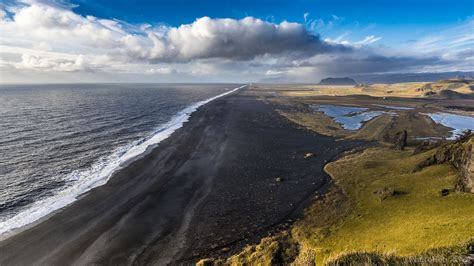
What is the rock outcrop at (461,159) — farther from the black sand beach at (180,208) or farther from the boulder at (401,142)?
the boulder at (401,142)

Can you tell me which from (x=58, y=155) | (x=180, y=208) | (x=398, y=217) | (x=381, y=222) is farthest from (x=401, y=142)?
(x=58, y=155)

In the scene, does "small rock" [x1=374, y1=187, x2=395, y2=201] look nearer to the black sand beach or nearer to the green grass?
the green grass

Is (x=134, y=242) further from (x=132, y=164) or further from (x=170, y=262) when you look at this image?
(x=132, y=164)

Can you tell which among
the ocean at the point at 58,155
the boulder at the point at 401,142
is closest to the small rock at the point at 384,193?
the boulder at the point at 401,142

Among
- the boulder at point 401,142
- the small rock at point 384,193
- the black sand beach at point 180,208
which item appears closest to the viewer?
the black sand beach at point 180,208

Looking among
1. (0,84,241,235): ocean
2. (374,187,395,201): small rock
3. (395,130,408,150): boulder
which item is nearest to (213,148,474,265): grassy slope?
(374,187,395,201): small rock

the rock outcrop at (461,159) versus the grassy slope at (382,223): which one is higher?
the rock outcrop at (461,159)

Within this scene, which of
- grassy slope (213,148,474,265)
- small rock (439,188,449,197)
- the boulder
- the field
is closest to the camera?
the field
